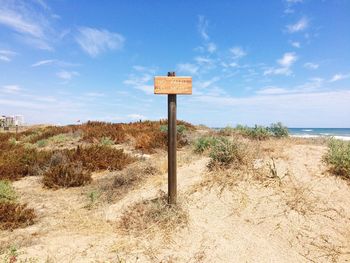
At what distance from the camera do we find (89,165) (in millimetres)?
9812

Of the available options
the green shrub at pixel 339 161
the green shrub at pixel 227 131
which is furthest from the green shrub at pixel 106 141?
the green shrub at pixel 339 161

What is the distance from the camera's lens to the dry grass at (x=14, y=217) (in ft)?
19.3

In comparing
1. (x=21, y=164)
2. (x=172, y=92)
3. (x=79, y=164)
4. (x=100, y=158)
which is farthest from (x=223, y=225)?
(x=21, y=164)

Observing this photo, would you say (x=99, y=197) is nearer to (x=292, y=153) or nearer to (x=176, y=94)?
(x=176, y=94)

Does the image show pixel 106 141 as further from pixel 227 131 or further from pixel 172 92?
pixel 172 92

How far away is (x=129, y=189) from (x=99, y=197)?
68 centimetres

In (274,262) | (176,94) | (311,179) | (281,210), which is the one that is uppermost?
(176,94)

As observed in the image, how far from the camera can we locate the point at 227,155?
701 centimetres

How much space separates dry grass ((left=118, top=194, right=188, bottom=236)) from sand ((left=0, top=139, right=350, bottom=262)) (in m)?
0.11

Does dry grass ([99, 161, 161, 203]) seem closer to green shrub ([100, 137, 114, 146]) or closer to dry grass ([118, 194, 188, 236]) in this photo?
dry grass ([118, 194, 188, 236])

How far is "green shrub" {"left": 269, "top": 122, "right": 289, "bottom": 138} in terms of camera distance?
40.2 feet

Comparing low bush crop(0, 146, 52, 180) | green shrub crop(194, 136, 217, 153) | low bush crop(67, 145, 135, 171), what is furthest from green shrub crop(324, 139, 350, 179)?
low bush crop(0, 146, 52, 180)

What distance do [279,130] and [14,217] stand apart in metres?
9.53

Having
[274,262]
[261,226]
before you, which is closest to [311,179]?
[261,226]
